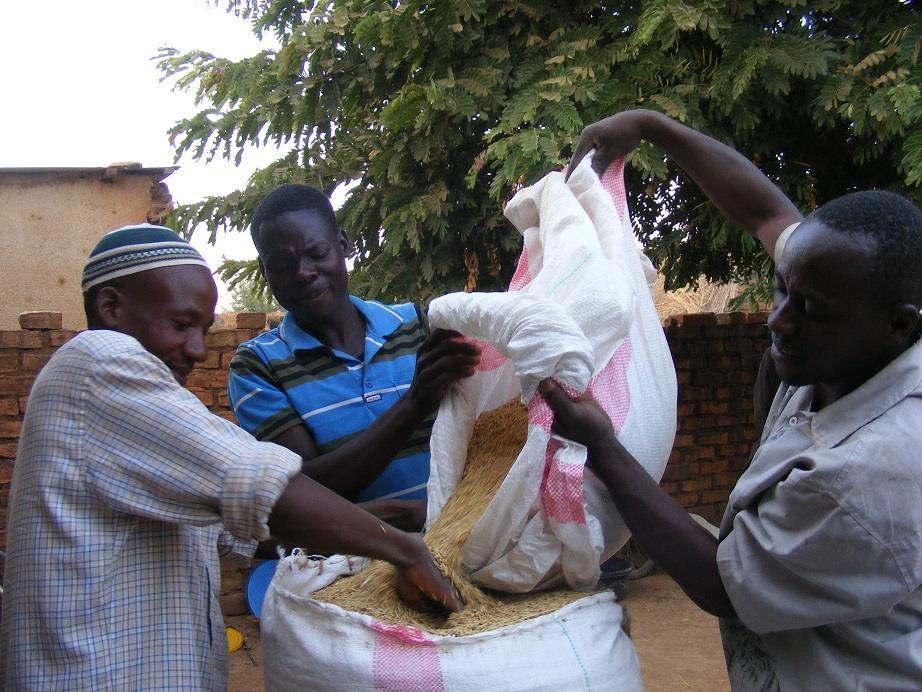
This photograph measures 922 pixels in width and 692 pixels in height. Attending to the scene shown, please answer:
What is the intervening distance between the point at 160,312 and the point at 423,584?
63cm

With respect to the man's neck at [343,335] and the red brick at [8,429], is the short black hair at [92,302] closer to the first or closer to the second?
the man's neck at [343,335]

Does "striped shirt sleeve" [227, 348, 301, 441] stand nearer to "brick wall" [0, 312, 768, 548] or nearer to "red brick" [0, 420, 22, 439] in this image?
"red brick" [0, 420, 22, 439]

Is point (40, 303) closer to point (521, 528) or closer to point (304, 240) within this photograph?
point (304, 240)

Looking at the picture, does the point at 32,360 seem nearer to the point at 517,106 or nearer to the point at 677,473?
the point at 517,106

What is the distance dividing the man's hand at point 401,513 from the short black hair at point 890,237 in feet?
3.24

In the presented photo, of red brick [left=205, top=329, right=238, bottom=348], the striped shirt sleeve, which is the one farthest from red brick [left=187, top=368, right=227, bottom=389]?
the striped shirt sleeve

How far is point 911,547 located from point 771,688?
0.37 meters

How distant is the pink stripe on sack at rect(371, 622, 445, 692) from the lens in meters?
1.34

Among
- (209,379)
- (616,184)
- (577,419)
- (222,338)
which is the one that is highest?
(616,184)

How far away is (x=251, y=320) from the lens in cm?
488

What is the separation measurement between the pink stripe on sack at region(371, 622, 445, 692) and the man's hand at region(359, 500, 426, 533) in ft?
1.48

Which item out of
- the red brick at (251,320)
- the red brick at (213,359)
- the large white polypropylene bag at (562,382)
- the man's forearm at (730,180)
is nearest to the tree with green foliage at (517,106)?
the red brick at (251,320)

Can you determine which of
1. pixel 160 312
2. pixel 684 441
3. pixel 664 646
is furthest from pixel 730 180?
pixel 684 441

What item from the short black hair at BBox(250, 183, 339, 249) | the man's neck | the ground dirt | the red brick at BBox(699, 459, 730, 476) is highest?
the short black hair at BBox(250, 183, 339, 249)
